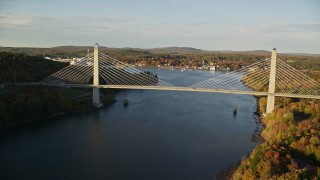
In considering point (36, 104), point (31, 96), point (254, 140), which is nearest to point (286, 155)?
point (254, 140)

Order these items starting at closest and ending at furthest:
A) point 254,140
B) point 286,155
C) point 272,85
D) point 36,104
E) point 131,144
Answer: point 286,155, point 131,144, point 254,140, point 36,104, point 272,85

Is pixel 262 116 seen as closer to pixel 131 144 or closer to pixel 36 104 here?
pixel 131 144

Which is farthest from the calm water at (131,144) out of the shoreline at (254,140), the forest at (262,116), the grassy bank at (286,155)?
the grassy bank at (286,155)

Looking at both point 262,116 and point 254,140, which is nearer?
point 254,140

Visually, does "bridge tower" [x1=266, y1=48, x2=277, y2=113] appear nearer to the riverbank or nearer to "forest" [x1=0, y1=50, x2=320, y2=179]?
"forest" [x1=0, y1=50, x2=320, y2=179]

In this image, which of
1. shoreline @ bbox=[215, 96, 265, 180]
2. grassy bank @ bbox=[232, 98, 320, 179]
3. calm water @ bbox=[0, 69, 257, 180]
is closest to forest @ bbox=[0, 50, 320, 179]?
grassy bank @ bbox=[232, 98, 320, 179]

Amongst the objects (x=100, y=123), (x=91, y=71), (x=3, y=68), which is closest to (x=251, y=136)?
(x=100, y=123)
